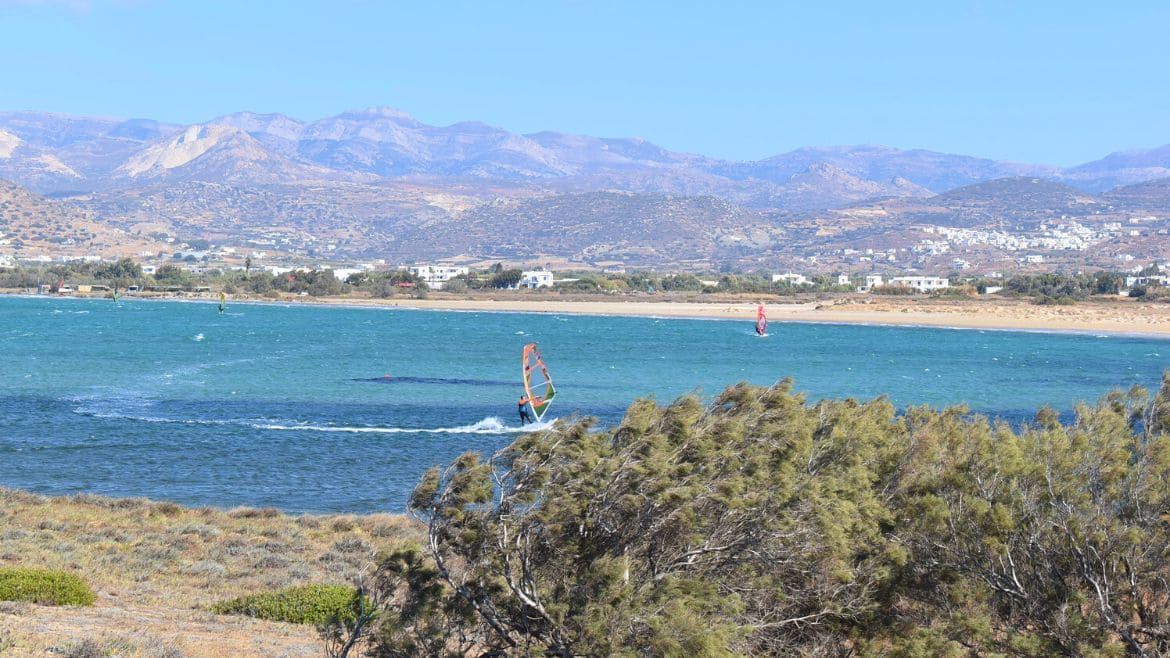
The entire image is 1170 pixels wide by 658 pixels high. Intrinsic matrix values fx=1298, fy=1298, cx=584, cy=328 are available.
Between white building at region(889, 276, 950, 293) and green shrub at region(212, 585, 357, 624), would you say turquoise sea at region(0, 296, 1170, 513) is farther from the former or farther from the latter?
white building at region(889, 276, 950, 293)

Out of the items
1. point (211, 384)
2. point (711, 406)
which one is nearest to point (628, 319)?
point (211, 384)

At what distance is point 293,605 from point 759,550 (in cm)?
624

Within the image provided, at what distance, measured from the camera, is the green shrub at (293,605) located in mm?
14289

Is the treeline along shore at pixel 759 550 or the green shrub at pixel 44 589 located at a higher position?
the treeline along shore at pixel 759 550

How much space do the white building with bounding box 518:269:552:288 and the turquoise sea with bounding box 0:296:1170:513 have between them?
153 ft

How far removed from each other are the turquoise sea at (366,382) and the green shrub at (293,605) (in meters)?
8.24

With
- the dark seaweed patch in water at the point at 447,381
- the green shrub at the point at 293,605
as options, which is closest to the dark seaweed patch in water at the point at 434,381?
the dark seaweed patch in water at the point at 447,381

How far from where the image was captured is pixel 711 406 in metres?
11.8

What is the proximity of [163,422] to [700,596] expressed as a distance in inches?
1161

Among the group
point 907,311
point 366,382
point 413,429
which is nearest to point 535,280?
point 907,311

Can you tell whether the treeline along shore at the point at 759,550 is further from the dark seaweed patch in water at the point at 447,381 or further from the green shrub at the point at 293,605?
the dark seaweed patch in water at the point at 447,381

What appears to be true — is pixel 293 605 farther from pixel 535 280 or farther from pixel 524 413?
pixel 535 280

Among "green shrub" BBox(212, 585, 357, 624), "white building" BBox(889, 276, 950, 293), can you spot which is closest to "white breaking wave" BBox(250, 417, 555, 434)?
"green shrub" BBox(212, 585, 357, 624)

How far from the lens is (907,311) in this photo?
4328 inches
